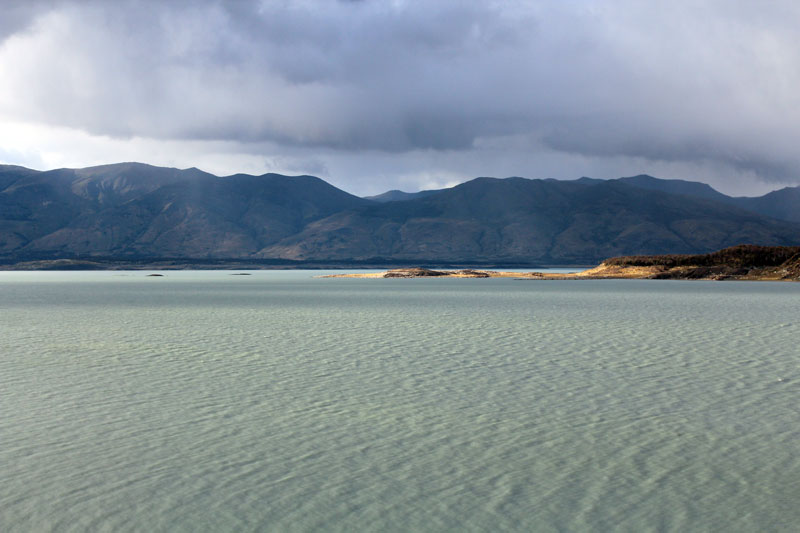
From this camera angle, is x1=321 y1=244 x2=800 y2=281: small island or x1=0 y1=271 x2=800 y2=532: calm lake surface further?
x1=321 y1=244 x2=800 y2=281: small island

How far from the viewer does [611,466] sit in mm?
13234

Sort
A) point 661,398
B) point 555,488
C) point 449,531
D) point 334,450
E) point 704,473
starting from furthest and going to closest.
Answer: point 661,398 → point 334,450 → point 704,473 → point 555,488 → point 449,531

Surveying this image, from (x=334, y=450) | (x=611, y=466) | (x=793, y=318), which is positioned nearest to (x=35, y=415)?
(x=334, y=450)

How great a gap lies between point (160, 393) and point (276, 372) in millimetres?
4916

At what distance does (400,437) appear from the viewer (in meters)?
15.4

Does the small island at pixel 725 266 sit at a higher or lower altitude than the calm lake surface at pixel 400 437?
higher

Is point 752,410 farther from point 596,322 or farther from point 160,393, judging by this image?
point 596,322

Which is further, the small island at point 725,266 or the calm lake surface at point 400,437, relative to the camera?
the small island at point 725,266

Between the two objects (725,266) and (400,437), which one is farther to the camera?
(725,266)

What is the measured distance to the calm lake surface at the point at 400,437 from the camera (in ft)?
35.8

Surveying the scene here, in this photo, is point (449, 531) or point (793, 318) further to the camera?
point (793, 318)

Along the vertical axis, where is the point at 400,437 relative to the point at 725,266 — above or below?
below

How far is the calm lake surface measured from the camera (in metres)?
10.9

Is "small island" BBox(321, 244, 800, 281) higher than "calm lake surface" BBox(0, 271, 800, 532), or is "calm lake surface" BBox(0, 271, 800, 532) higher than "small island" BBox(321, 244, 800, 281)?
"small island" BBox(321, 244, 800, 281)
